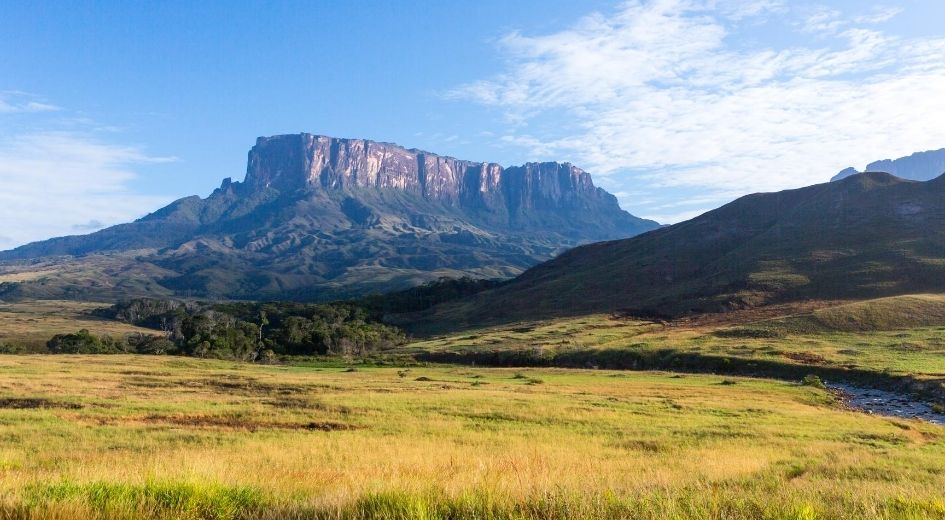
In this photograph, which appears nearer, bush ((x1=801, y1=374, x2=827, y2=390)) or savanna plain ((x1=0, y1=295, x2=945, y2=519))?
savanna plain ((x1=0, y1=295, x2=945, y2=519))

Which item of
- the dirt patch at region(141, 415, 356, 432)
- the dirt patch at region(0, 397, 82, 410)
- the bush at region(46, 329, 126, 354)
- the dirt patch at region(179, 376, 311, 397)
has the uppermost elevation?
the dirt patch at region(0, 397, 82, 410)

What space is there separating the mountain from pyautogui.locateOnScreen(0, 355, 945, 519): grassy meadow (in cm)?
8055

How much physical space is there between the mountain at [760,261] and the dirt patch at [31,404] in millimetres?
110456

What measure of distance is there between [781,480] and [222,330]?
381 ft

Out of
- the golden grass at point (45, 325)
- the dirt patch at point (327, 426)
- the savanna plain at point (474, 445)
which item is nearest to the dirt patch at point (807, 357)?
the savanna plain at point (474, 445)

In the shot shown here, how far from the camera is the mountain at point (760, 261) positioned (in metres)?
122

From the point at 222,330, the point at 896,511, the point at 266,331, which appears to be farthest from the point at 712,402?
the point at 266,331

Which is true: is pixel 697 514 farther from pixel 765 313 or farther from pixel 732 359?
pixel 765 313

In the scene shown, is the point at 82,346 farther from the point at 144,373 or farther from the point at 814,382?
the point at 814,382

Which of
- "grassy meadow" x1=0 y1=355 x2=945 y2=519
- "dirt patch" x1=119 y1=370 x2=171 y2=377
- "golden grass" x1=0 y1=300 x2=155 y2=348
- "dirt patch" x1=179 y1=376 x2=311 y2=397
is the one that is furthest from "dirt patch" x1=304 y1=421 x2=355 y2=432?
"golden grass" x1=0 y1=300 x2=155 y2=348

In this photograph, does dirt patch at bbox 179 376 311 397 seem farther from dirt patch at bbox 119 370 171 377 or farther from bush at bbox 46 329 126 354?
bush at bbox 46 329 126 354

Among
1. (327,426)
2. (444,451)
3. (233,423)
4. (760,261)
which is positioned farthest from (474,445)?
(760,261)

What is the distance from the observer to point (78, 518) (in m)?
6.96

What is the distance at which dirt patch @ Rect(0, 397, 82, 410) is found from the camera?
3045 cm
